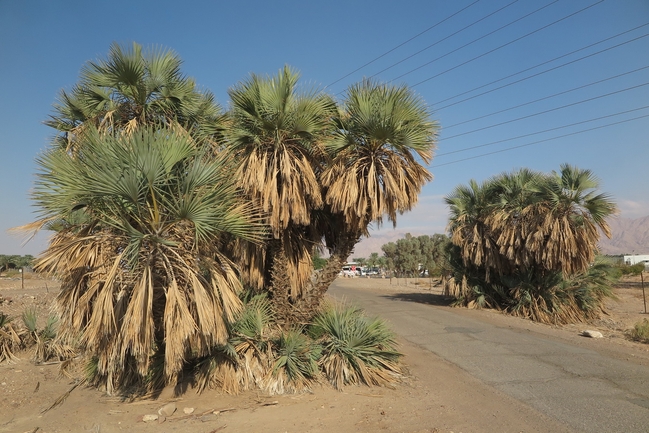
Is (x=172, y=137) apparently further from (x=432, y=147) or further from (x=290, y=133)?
(x=432, y=147)

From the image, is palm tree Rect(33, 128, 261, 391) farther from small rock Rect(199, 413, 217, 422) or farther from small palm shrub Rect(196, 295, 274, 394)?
small rock Rect(199, 413, 217, 422)

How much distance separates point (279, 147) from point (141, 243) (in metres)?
2.98

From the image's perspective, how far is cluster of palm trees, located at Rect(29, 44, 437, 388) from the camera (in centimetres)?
596

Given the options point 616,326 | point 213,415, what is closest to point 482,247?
point 616,326

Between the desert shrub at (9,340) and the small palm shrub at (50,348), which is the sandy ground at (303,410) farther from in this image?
the desert shrub at (9,340)

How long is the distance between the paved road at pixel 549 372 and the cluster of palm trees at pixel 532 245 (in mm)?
3571

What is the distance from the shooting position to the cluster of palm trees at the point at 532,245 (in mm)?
14562

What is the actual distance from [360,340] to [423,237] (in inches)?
2171

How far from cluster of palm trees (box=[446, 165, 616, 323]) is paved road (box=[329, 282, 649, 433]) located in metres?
3.57

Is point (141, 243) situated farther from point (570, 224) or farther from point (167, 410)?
point (570, 224)

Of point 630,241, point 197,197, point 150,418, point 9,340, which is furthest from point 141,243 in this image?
point 630,241

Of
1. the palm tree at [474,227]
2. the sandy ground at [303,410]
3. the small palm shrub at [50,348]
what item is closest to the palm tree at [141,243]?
the sandy ground at [303,410]

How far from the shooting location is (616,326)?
48.3 ft

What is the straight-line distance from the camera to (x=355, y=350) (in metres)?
7.46
